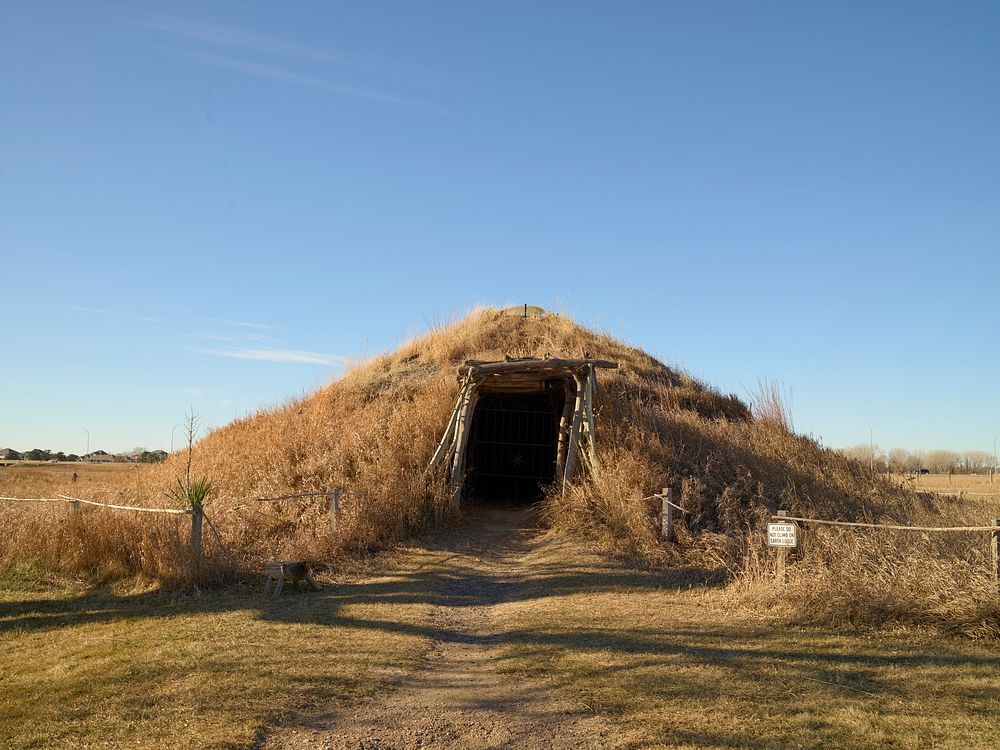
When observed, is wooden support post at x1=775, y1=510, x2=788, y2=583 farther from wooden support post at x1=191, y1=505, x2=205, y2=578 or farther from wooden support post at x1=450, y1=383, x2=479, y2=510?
wooden support post at x1=191, y1=505, x2=205, y2=578

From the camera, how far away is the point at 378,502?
11.5 m

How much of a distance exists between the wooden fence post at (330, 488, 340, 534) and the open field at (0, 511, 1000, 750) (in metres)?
1.83

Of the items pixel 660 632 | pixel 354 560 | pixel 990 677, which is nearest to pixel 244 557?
pixel 354 560

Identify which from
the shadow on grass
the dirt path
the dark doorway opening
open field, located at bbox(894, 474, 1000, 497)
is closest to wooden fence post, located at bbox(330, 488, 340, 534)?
the shadow on grass

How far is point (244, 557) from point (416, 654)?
4354 millimetres

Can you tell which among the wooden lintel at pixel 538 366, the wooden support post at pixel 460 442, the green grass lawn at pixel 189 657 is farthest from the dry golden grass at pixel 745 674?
the wooden lintel at pixel 538 366

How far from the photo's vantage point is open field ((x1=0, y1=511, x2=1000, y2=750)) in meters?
4.64

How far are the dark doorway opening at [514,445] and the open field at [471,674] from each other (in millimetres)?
9084

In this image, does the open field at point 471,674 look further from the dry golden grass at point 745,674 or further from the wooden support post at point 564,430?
the wooden support post at point 564,430

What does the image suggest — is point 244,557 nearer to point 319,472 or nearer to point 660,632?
point 319,472

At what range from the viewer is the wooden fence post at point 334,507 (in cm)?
1088

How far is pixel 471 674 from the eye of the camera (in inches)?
Result: 234

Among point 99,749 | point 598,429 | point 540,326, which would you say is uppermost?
point 540,326

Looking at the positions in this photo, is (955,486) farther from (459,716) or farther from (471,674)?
(459,716)
